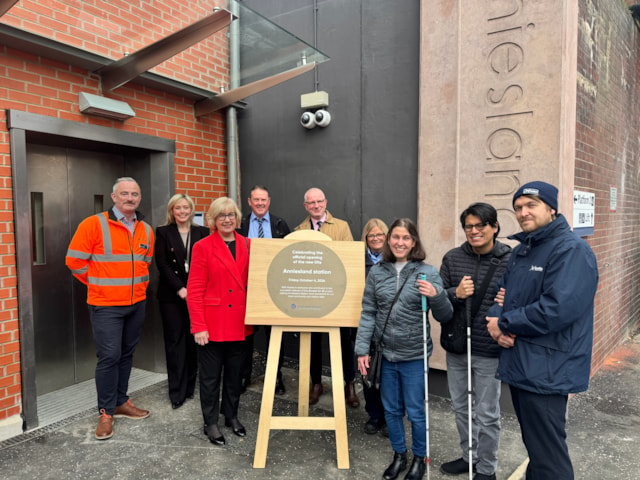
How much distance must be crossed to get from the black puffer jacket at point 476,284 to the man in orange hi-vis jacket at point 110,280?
2.62 m

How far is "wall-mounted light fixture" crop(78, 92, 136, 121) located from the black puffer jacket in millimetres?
3335

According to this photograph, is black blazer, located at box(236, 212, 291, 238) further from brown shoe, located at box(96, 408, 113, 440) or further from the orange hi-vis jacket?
brown shoe, located at box(96, 408, 113, 440)

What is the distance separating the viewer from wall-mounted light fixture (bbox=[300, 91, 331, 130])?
5.08 metres

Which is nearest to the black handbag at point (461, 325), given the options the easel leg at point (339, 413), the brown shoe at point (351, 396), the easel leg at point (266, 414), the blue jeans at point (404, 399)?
the blue jeans at point (404, 399)

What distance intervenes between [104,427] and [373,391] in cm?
222

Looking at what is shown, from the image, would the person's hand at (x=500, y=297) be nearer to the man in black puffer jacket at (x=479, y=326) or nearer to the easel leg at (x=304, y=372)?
the man in black puffer jacket at (x=479, y=326)

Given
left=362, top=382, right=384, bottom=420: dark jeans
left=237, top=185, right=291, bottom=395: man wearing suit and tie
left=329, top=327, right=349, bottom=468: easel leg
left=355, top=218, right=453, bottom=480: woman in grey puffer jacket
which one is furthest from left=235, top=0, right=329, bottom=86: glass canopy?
left=362, top=382, right=384, bottom=420: dark jeans

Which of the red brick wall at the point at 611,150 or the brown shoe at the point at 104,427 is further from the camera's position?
the red brick wall at the point at 611,150

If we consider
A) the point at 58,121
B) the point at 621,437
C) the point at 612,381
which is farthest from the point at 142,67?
the point at 612,381

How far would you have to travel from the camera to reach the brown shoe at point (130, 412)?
4004 millimetres

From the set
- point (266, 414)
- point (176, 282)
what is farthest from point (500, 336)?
point (176, 282)

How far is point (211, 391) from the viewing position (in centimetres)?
358

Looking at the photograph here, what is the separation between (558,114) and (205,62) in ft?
12.4

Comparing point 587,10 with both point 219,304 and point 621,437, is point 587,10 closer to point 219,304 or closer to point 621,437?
point 621,437
